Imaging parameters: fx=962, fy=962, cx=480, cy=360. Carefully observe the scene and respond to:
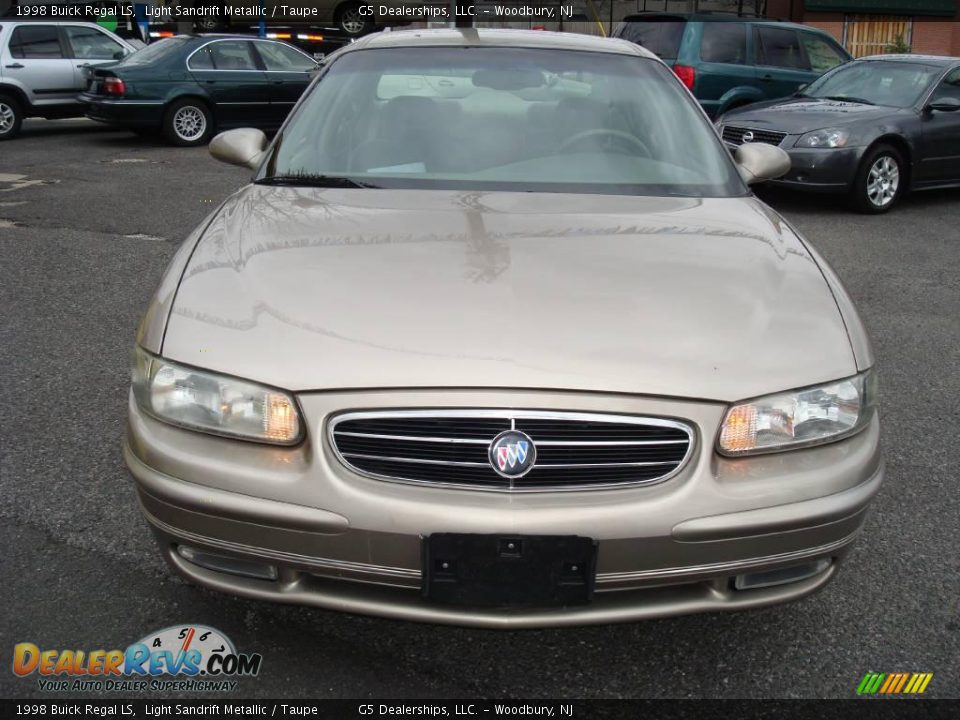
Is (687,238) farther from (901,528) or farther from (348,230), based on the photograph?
(901,528)

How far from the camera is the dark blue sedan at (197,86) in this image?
12414mm

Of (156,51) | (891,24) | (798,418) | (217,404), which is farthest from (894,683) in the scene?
(891,24)

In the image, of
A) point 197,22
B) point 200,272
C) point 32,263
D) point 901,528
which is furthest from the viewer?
point 197,22

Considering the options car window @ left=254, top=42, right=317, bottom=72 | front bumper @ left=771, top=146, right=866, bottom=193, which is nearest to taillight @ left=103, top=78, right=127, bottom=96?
car window @ left=254, top=42, right=317, bottom=72

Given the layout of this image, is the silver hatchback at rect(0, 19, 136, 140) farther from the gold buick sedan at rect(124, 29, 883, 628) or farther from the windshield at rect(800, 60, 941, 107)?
the gold buick sedan at rect(124, 29, 883, 628)

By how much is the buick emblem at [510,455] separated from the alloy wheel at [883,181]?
797 centimetres

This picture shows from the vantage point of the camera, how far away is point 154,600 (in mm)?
2668

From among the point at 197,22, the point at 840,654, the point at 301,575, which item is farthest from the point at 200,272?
the point at 197,22

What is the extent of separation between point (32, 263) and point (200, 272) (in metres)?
4.69

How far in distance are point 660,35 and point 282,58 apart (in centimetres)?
529

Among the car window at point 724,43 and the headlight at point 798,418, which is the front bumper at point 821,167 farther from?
Answer: the headlight at point 798,418

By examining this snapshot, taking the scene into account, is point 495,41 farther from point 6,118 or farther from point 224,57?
point 6,118

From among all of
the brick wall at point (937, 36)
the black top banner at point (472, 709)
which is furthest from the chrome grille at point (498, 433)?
the brick wall at point (937, 36)

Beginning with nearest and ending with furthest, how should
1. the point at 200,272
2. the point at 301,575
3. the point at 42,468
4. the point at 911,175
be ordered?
the point at 301,575
the point at 200,272
the point at 42,468
the point at 911,175
